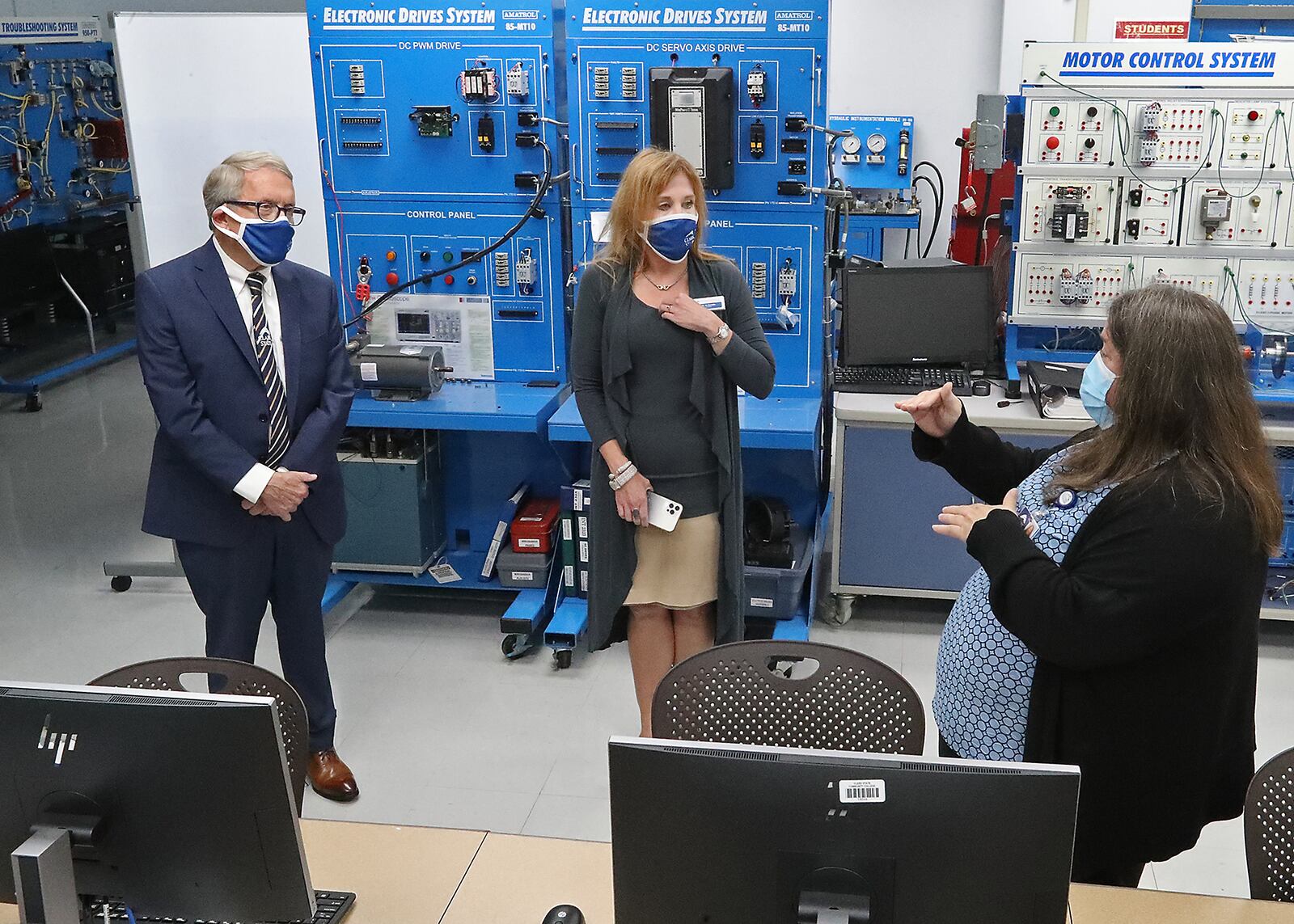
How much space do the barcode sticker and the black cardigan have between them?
27.8 inches

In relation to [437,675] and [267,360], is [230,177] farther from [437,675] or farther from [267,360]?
[437,675]

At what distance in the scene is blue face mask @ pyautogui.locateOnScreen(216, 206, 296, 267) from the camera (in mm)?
2754

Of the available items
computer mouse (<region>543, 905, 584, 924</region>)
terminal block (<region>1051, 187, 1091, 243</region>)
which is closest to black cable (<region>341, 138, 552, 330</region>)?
terminal block (<region>1051, 187, 1091, 243</region>)

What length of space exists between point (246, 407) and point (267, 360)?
0.12 m

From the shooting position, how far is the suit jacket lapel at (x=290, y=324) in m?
2.87

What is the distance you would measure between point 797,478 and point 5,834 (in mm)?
3166

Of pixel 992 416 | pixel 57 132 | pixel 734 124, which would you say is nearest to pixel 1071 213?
pixel 992 416

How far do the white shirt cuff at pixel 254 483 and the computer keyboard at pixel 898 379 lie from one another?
2.07 m

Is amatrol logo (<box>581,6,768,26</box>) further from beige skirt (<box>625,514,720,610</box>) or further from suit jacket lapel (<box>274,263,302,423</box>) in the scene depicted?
beige skirt (<box>625,514,720,610</box>)

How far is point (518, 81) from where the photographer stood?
4086mm

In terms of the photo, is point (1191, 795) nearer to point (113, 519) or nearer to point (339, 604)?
point (339, 604)

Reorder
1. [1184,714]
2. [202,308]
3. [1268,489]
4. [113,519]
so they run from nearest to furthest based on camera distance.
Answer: [1268,489] < [1184,714] < [202,308] < [113,519]

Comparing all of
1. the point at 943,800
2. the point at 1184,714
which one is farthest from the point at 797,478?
the point at 943,800

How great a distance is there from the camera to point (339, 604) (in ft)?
14.8
